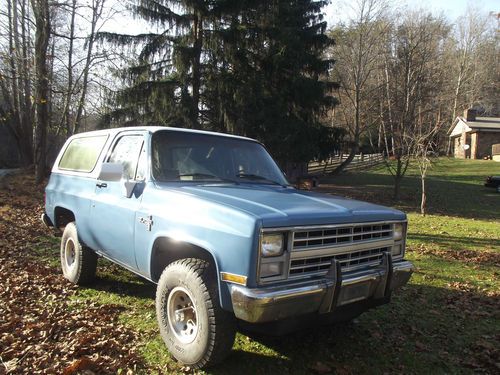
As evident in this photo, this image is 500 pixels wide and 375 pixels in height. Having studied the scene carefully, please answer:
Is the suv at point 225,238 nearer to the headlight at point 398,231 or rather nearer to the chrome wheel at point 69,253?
the headlight at point 398,231

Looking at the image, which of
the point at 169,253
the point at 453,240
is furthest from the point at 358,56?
the point at 169,253

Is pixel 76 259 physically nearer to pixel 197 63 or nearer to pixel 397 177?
pixel 197 63

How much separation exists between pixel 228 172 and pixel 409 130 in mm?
17330

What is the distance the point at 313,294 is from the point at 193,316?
44.9 inches

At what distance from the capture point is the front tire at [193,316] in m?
3.38

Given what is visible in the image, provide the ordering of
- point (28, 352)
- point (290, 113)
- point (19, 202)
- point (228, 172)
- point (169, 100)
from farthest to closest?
point (290, 113) < point (169, 100) < point (19, 202) < point (228, 172) < point (28, 352)

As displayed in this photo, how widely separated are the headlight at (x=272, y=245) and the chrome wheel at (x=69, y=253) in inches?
145

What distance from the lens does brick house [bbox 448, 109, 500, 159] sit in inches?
1972

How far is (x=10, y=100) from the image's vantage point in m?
25.5

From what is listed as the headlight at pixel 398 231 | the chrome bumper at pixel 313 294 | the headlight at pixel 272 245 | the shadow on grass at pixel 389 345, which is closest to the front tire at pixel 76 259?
the shadow on grass at pixel 389 345

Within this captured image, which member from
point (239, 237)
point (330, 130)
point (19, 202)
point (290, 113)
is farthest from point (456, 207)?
point (239, 237)

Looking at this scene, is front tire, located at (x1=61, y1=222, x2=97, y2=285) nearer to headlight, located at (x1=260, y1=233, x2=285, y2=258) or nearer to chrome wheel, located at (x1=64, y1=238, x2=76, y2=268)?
chrome wheel, located at (x1=64, y1=238, x2=76, y2=268)

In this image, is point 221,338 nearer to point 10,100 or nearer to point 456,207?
point 456,207

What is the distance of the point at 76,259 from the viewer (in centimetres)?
571
